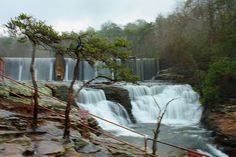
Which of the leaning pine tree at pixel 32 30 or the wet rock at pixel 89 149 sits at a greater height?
the leaning pine tree at pixel 32 30

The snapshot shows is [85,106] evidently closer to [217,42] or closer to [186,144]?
[186,144]

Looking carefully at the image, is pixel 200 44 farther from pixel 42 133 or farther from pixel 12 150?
pixel 12 150

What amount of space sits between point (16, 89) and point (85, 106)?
318 inches

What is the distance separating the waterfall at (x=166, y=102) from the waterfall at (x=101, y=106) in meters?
1.23

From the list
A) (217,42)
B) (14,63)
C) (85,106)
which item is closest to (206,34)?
(217,42)

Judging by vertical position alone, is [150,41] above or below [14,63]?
above

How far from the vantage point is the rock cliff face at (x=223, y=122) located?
14516 mm

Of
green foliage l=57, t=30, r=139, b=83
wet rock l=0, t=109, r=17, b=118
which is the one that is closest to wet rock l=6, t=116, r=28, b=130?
wet rock l=0, t=109, r=17, b=118

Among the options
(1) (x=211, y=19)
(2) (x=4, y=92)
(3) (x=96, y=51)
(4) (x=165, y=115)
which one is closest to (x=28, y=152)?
(3) (x=96, y=51)

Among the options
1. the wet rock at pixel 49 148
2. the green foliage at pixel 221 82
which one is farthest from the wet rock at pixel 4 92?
the green foliage at pixel 221 82

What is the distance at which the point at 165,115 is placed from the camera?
70.1 ft

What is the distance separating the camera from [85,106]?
1914cm

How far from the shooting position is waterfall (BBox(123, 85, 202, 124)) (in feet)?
69.3

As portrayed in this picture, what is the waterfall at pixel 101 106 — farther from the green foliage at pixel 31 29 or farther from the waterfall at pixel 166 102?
the green foliage at pixel 31 29
